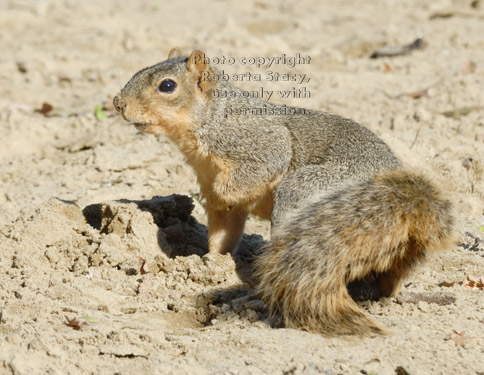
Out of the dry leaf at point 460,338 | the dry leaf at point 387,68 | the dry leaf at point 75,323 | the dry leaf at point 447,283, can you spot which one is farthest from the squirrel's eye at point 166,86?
the dry leaf at point 387,68

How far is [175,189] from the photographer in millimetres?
5227

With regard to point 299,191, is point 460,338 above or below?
below

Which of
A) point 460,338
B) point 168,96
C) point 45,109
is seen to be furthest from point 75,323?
point 45,109

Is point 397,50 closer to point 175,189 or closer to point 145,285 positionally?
point 175,189

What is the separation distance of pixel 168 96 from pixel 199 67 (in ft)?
0.91

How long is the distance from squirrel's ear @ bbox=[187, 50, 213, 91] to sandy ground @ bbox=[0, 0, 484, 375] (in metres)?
0.80

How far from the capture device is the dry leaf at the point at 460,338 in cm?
310

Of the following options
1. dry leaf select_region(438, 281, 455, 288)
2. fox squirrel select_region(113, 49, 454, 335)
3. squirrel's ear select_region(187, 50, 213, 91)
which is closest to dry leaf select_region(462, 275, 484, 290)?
dry leaf select_region(438, 281, 455, 288)

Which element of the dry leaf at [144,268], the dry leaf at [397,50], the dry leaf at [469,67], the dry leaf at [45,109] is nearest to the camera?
the dry leaf at [144,268]

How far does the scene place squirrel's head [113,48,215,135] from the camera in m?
3.98

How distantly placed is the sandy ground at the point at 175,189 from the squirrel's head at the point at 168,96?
22.3 inches

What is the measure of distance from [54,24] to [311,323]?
733 cm

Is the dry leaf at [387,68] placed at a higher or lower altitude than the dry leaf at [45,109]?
higher

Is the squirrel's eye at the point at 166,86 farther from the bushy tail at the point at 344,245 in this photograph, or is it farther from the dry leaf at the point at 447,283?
the dry leaf at the point at 447,283
